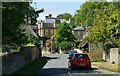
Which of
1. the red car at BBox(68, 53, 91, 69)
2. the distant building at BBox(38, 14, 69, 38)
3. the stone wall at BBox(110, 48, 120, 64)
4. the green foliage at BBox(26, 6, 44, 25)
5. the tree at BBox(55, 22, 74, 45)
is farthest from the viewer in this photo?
the distant building at BBox(38, 14, 69, 38)

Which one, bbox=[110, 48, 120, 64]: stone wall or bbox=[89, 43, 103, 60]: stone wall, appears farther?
bbox=[89, 43, 103, 60]: stone wall

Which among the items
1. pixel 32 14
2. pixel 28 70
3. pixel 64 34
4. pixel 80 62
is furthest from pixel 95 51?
pixel 64 34

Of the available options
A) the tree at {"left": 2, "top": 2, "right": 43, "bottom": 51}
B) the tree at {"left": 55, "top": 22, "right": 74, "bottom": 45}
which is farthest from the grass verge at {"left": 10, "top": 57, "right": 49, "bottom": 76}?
the tree at {"left": 55, "top": 22, "right": 74, "bottom": 45}

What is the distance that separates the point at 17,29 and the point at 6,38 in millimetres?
1289

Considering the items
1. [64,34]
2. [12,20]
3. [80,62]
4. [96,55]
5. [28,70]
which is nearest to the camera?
[12,20]

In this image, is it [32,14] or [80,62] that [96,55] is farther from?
[32,14]

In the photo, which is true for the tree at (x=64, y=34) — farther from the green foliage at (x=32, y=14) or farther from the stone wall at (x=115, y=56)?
the green foliage at (x=32, y=14)

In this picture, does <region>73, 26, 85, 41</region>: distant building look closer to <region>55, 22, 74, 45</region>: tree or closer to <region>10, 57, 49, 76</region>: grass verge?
<region>55, 22, 74, 45</region>: tree

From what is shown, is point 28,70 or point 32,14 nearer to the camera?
point 32,14

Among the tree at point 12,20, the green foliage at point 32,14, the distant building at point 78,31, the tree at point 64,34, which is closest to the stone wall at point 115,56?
the green foliage at point 32,14

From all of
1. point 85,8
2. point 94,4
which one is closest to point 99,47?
point 94,4

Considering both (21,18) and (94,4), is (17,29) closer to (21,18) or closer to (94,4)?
(21,18)

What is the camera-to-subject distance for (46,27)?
543 feet

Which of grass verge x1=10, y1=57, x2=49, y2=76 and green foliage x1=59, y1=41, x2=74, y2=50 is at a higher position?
green foliage x1=59, y1=41, x2=74, y2=50
